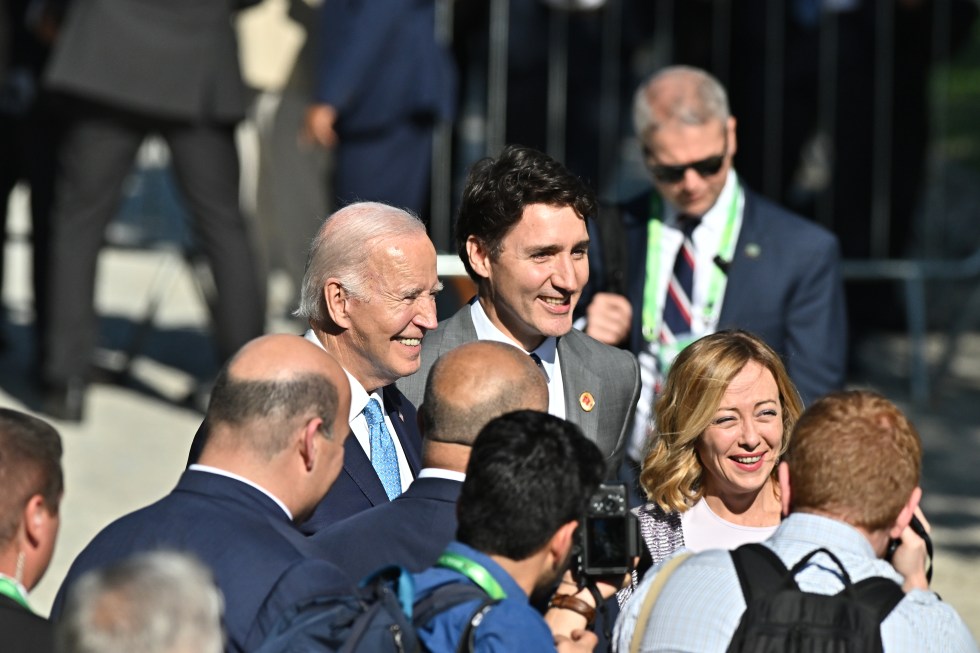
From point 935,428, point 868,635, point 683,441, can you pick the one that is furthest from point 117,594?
point 935,428

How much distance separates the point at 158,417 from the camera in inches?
328

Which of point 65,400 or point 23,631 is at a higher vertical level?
point 23,631

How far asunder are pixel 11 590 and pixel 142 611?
27.0 inches

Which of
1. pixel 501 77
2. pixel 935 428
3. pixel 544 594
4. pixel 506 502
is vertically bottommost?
pixel 935 428

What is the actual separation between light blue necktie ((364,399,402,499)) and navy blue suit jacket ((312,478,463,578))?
0.71 metres

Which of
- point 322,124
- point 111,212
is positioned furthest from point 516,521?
point 322,124

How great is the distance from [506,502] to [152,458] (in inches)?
195

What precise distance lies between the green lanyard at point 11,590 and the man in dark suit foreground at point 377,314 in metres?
1.24

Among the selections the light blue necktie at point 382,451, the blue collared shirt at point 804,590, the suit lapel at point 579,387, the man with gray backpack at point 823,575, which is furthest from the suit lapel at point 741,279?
the blue collared shirt at point 804,590

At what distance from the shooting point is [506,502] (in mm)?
3076

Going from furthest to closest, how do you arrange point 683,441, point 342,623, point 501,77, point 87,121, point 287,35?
point 501,77, point 287,35, point 87,121, point 683,441, point 342,623

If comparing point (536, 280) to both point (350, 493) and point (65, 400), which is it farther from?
point (65, 400)

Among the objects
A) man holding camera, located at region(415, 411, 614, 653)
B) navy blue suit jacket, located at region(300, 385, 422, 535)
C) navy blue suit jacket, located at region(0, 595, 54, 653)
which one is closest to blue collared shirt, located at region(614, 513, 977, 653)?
man holding camera, located at region(415, 411, 614, 653)

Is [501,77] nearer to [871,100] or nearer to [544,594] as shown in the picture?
[871,100]
